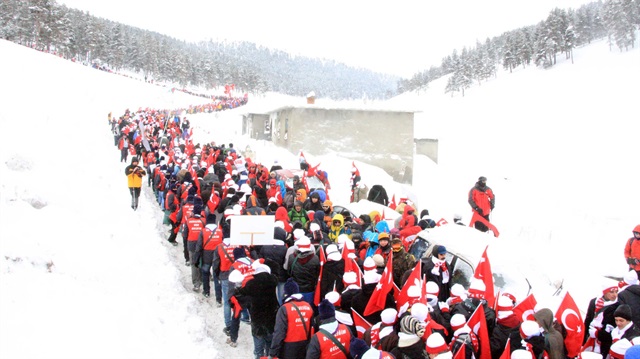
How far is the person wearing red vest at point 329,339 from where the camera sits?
466cm

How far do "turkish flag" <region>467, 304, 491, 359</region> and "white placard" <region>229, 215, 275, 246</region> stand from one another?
3.69 metres

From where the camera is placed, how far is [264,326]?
6137 mm

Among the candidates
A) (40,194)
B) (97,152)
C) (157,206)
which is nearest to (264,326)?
(40,194)

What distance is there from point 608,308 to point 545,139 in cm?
5552

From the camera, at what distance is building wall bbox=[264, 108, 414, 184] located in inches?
1014

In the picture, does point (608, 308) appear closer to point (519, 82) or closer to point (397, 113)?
point (397, 113)

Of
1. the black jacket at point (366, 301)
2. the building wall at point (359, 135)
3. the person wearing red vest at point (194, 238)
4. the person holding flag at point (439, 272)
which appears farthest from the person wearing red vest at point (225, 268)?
the building wall at point (359, 135)

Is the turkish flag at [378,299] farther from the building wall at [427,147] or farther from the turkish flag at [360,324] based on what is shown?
the building wall at [427,147]

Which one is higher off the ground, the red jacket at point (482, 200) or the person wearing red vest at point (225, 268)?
the red jacket at point (482, 200)

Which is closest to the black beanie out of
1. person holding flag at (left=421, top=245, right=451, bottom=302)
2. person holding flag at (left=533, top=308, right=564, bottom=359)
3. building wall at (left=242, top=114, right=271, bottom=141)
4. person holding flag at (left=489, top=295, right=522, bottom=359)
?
person holding flag at (left=533, top=308, right=564, bottom=359)

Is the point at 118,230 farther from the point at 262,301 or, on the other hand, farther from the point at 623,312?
the point at 623,312

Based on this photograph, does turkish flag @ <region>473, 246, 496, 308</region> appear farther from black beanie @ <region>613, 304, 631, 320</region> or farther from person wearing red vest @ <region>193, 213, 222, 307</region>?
person wearing red vest @ <region>193, 213, 222, 307</region>

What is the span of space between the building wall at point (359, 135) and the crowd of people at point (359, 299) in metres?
14.9

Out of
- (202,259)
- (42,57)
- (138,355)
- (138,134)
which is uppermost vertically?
(42,57)
